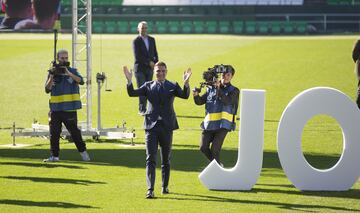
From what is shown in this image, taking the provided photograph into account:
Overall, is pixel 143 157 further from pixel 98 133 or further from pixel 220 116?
pixel 220 116

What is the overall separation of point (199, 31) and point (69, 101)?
53693mm

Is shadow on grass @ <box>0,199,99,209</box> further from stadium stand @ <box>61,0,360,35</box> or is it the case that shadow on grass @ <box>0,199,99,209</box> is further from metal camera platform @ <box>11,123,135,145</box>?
stadium stand @ <box>61,0,360,35</box>

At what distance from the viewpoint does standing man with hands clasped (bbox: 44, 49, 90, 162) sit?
17984mm

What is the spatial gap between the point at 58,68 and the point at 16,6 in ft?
11.8

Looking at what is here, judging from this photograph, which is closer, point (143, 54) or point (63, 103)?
point (63, 103)

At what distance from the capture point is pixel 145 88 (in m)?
15.1

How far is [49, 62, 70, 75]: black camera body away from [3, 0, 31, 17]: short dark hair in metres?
3.44

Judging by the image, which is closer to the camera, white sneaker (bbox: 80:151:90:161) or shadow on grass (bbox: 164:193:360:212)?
shadow on grass (bbox: 164:193:360:212)

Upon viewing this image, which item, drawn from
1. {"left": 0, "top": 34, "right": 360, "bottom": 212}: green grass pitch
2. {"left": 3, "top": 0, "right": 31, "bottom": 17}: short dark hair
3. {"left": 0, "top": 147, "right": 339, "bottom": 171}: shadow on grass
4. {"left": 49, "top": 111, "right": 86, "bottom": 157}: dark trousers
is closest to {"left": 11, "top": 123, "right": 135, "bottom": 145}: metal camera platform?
{"left": 0, "top": 34, "right": 360, "bottom": 212}: green grass pitch

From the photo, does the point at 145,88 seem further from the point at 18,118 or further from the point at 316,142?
the point at 18,118

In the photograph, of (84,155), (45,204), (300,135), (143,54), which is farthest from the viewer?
(143,54)

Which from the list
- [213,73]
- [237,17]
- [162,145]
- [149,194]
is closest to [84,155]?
[213,73]

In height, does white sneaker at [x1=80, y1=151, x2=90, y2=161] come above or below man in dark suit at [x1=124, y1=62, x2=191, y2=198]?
below

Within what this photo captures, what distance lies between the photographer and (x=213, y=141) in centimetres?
1619
